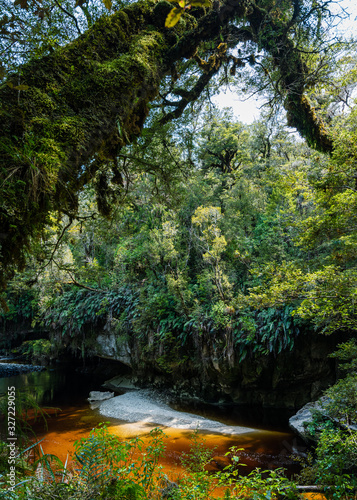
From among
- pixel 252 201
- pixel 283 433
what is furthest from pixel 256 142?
pixel 283 433

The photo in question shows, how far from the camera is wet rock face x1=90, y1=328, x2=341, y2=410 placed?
9.52 metres

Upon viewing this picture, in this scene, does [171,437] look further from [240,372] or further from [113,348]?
[113,348]

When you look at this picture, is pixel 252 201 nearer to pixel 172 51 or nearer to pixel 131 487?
pixel 172 51

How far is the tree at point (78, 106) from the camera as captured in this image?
168 centimetres

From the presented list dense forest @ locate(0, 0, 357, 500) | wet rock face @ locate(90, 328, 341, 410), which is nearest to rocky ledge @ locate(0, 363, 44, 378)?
dense forest @ locate(0, 0, 357, 500)

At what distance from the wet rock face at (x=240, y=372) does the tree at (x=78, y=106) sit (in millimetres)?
8680

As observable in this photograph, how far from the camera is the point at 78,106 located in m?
2.20

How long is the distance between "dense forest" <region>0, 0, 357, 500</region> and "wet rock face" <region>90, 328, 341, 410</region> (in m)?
0.06

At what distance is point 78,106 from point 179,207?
5433mm

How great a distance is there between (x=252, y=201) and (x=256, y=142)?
799 cm

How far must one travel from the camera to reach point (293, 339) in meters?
9.09

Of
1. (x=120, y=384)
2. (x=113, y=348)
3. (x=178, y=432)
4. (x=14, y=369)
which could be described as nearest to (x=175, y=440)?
(x=178, y=432)

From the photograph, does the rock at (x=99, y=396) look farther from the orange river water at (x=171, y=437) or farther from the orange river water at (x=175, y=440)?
the orange river water at (x=175, y=440)

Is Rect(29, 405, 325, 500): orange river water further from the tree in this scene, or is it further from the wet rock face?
the tree
